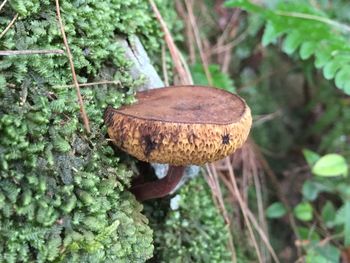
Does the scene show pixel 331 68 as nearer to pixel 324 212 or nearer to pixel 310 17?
pixel 310 17

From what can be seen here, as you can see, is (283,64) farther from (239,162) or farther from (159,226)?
(159,226)

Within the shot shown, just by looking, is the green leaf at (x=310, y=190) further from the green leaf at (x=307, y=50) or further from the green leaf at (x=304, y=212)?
the green leaf at (x=307, y=50)

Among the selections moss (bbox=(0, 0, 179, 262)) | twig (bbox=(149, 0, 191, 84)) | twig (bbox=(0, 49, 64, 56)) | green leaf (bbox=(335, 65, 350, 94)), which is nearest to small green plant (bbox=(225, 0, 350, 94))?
green leaf (bbox=(335, 65, 350, 94))

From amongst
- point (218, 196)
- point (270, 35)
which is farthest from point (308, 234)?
point (270, 35)

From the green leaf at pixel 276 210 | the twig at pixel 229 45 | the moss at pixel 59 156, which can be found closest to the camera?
the moss at pixel 59 156

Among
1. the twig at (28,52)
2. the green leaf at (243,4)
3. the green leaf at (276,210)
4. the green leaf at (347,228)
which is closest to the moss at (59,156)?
the twig at (28,52)

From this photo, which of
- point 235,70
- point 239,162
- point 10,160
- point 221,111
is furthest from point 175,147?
point 235,70
